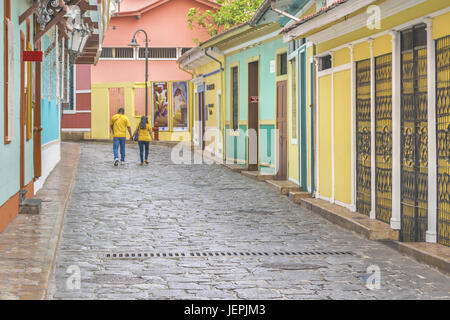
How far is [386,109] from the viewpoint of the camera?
33.9 feet

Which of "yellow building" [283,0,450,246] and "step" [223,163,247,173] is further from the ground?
"yellow building" [283,0,450,246]

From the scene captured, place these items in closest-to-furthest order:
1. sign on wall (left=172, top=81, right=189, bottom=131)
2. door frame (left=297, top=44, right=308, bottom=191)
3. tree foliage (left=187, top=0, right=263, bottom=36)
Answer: door frame (left=297, top=44, right=308, bottom=191), sign on wall (left=172, top=81, right=189, bottom=131), tree foliage (left=187, top=0, right=263, bottom=36)

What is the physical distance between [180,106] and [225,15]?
449 cm

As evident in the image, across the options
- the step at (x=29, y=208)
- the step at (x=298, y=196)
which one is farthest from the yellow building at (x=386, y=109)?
the step at (x=29, y=208)

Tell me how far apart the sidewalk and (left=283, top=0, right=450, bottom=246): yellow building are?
395cm

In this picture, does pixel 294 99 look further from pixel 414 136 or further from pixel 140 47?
pixel 140 47

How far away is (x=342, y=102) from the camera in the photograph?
40.3ft

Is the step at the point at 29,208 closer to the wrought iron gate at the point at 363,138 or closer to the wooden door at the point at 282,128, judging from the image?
the wrought iron gate at the point at 363,138

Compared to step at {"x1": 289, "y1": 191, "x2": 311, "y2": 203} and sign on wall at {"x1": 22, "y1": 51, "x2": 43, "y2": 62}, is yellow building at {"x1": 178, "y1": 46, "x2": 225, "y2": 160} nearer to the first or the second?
step at {"x1": 289, "y1": 191, "x2": 311, "y2": 203}

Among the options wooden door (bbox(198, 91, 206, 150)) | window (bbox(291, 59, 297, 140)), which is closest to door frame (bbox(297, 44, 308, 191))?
window (bbox(291, 59, 297, 140))

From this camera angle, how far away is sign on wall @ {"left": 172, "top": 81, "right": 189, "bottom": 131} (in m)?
35.2

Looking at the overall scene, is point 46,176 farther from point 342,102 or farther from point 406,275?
point 406,275

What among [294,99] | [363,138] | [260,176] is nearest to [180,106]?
[260,176]
